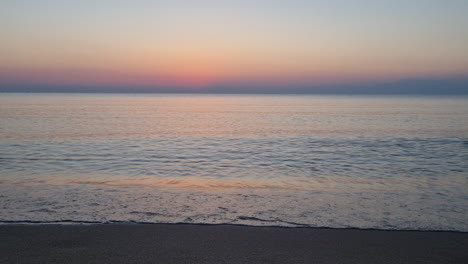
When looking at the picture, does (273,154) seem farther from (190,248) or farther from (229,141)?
(190,248)

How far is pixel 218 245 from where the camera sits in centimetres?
598

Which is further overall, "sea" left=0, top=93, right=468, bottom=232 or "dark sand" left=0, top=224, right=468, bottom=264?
"sea" left=0, top=93, right=468, bottom=232

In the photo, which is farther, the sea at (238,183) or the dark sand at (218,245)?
the sea at (238,183)

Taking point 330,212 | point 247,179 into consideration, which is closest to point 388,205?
point 330,212

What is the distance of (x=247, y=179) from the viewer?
1319 centimetres

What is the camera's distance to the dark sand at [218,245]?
5449 millimetres

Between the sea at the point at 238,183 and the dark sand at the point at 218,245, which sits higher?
the dark sand at the point at 218,245

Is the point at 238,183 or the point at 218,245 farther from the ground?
the point at 218,245

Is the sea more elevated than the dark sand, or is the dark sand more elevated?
the dark sand

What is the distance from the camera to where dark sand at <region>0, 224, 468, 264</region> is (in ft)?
17.9

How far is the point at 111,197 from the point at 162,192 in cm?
149

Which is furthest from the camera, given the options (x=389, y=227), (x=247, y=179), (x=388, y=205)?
(x=247, y=179)

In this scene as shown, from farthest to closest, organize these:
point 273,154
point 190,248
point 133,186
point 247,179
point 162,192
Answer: point 273,154
point 247,179
point 133,186
point 162,192
point 190,248

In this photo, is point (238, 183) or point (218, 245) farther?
point (238, 183)
